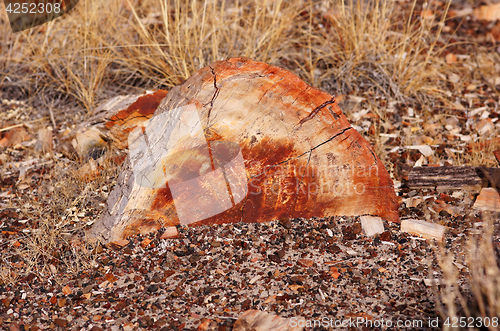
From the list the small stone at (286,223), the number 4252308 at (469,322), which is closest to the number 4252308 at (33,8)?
the small stone at (286,223)

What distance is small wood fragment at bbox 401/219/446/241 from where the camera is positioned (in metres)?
2.19

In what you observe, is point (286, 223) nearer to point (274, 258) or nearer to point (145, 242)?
point (274, 258)

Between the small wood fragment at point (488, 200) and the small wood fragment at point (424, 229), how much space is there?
0.33 meters

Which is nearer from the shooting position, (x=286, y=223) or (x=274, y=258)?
(x=274, y=258)

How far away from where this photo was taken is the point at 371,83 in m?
3.58

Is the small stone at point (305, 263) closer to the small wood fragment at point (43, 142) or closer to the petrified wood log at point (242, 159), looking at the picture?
the petrified wood log at point (242, 159)

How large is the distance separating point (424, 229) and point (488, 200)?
47 centimetres

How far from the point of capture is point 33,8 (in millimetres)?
3988

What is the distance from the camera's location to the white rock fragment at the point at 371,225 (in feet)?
7.30

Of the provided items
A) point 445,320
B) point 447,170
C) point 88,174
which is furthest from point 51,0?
point 445,320

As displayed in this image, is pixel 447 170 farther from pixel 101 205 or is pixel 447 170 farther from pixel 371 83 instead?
pixel 101 205

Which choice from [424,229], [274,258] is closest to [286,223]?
[274,258]

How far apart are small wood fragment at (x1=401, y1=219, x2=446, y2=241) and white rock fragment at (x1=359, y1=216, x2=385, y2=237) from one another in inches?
4.5

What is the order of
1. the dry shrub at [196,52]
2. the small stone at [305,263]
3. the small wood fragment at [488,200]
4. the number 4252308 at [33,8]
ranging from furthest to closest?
the number 4252308 at [33,8] → the dry shrub at [196,52] → the small wood fragment at [488,200] → the small stone at [305,263]
